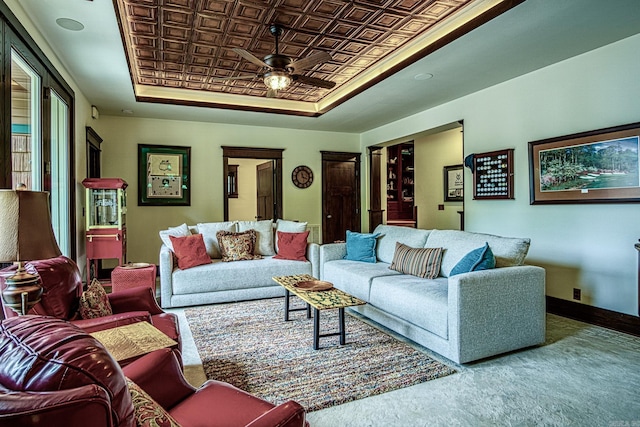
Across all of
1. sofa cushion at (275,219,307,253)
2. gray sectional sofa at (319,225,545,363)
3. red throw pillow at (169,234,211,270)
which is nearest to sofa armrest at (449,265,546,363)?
gray sectional sofa at (319,225,545,363)

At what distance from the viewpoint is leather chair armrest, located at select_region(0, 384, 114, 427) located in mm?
642

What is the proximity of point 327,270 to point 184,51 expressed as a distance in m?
3.03

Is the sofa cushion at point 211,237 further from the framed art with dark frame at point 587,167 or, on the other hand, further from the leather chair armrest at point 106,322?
the framed art with dark frame at point 587,167

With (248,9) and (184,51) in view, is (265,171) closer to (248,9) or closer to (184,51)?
(184,51)

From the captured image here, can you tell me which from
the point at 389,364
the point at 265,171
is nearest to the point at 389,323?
the point at 389,364

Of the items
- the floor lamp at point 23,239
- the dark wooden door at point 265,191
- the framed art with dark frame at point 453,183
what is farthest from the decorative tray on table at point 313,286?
the framed art with dark frame at point 453,183

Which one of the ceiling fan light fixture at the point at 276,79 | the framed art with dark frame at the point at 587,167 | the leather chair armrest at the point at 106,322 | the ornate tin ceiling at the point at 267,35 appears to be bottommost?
the leather chair armrest at the point at 106,322

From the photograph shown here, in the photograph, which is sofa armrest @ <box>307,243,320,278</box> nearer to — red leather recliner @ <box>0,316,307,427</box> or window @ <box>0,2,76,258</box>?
window @ <box>0,2,76,258</box>

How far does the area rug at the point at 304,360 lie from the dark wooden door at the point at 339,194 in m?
4.10

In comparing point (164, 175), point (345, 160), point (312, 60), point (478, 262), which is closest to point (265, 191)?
point (345, 160)

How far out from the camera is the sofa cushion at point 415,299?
2.87 m

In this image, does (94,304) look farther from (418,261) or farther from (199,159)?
(199,159)

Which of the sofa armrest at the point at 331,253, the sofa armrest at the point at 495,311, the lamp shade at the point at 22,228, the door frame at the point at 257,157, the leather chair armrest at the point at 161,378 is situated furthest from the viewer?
the door frame at the point at 257,157

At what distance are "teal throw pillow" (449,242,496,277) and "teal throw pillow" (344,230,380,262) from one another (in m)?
1.51
